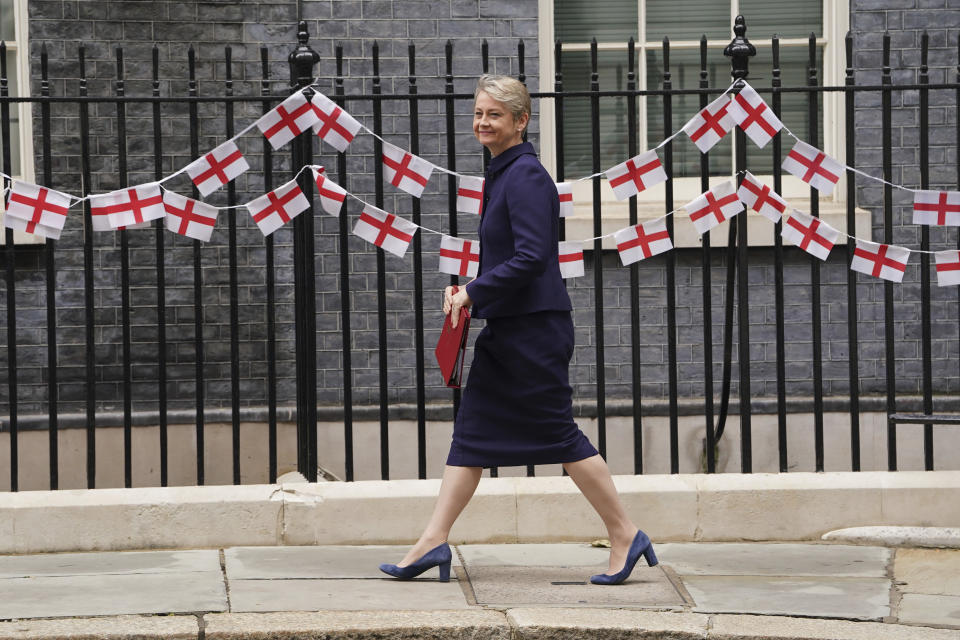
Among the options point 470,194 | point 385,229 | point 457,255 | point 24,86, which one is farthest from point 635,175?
point 24,86

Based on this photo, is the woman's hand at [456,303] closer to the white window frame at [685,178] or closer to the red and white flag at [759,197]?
the red and white flag at [759,197]

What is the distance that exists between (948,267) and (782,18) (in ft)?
8.69

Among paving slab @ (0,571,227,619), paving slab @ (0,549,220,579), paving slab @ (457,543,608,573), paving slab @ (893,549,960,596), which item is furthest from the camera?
paving slab @ (457,543,608,573)

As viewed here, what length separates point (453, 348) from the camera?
5250mm

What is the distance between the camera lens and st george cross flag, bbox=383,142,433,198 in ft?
20.4

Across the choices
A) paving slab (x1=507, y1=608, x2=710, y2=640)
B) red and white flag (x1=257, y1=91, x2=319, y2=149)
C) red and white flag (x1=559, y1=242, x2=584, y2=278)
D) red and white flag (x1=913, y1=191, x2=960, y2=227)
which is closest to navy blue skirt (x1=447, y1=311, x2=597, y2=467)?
paving slab (x1=507, y1=608, x2=710, y2=640)

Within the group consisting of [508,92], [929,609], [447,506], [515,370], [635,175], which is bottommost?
[929,609]

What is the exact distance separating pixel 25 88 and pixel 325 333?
2216 mm

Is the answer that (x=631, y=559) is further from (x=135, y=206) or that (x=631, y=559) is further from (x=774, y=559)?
(x=135, y=206)

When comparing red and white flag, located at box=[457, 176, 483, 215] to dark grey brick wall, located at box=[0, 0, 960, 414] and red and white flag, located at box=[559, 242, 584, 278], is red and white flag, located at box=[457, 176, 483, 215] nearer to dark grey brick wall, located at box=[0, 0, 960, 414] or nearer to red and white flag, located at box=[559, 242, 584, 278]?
red and white flag, located at box=[559, 242, 584, 278]

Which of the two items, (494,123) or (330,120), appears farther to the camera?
(330,120)

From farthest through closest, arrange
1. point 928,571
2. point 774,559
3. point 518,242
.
Answer: 1. point 774,559
2. point 928,571
3. point 518,242

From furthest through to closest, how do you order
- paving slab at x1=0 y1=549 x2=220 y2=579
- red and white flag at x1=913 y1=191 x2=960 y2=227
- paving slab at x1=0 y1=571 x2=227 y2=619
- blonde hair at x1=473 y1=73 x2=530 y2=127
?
red and white flag at x1=913 y1=191 x2=960 y2=227 → paving slab at x1=0 y1=549 x2=220 y2=579 → blonde hair at x1=473 y1=73 x2=530 y2=127 → paving slab at x1=0 y1=571 x2=227 y2=619

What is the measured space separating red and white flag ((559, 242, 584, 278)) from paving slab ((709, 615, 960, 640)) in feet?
6.12
